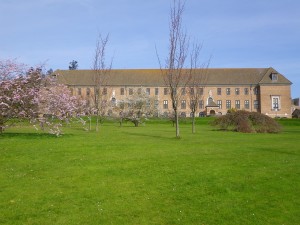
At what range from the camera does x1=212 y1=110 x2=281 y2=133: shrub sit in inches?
1086

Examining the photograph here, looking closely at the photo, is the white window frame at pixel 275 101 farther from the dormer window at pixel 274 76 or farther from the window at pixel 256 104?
the dormer window at pixel 274 76

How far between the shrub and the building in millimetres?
49079

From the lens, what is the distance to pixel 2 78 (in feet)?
61.2

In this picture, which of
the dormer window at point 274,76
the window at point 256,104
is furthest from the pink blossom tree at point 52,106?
the window at point 256,104

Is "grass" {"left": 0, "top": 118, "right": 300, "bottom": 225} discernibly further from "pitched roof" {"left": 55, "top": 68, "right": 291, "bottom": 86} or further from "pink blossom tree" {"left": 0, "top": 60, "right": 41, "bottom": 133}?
"pitched roof" {"left": 55, "top": 68, "right": 291, "bottom": 86}

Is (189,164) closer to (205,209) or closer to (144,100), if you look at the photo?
(205,209)

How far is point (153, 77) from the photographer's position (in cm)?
8238

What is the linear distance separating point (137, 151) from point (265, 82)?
70.4m

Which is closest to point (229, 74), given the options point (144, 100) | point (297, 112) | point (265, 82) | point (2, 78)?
point (265, 82)

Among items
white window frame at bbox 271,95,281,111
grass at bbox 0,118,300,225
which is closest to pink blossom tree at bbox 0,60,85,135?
grass at bbox 0,118,300,225

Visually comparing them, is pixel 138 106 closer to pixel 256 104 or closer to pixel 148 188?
pixel 256 104

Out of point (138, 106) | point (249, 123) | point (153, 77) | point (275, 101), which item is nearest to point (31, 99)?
point (249, 123)

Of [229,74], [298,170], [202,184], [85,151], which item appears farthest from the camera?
[229,74]

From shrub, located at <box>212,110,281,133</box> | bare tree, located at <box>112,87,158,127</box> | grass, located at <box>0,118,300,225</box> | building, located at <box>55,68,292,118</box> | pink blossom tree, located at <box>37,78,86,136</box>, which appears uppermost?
building, located at <box>55,68,292,118</box>
